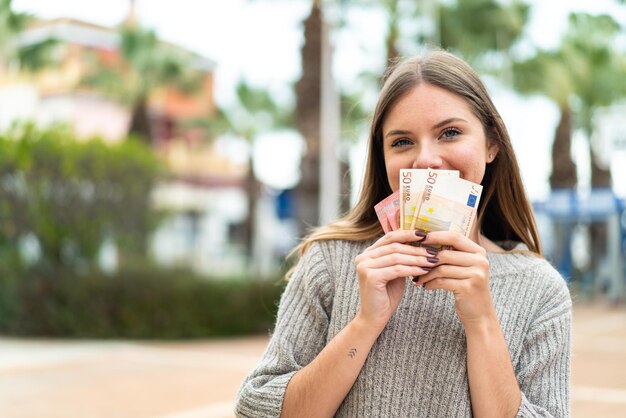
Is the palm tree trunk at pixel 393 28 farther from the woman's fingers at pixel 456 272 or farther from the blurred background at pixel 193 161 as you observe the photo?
the woman's fingers at pixel 456 272

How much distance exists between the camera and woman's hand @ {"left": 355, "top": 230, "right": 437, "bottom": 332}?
171 centimetres

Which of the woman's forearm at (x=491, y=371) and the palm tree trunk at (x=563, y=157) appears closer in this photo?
the woman's forearm at (x=491, y=371)

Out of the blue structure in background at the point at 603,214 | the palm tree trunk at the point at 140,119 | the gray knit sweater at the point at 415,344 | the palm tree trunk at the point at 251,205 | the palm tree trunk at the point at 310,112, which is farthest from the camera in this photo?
the palm tree trunk at the point at 251,205

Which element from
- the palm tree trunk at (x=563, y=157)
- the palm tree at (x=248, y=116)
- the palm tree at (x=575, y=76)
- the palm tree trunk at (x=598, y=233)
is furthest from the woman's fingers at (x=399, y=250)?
the palm tree at (x=248, y=116)

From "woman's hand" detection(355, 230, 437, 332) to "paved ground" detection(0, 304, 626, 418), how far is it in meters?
5.40

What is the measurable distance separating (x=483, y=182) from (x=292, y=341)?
699 millimetres

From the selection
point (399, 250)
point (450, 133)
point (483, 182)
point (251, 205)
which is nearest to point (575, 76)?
point (251, 205)

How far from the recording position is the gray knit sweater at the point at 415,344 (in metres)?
1.82

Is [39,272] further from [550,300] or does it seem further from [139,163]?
[550,300]

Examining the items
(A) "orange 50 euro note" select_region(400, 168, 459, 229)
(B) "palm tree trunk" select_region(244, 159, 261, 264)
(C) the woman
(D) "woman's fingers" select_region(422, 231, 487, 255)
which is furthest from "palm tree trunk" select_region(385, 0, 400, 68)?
(D) "woman's fingers" select_region(422, 231, 487, 255)

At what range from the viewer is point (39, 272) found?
44.1ft

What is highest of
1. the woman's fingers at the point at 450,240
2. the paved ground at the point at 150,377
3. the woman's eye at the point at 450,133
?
the woman's eye at the point at 450,133

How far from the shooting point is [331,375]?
176 centimetres

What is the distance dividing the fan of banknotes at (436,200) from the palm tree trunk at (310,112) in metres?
14.5
